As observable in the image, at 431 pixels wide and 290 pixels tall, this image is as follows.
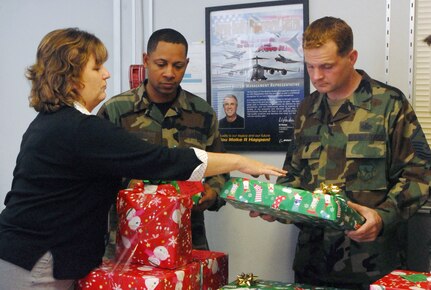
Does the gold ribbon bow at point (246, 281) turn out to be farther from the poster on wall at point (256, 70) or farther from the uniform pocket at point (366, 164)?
the poster on wall at point (256, 70)

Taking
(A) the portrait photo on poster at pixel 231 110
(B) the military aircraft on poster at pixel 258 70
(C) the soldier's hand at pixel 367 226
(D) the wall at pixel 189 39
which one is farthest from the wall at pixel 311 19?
(C) the soldier's hand at pixel 367 226

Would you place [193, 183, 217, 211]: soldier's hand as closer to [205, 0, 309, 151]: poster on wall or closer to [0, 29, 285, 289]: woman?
[0, 29, 285, 289]: woman

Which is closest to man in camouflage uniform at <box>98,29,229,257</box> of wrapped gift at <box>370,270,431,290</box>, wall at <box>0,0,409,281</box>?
wall at <box>0,0,409,281</box>

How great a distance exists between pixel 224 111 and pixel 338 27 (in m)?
0.88

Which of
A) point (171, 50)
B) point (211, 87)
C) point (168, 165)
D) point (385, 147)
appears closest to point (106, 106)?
point (171, 50)

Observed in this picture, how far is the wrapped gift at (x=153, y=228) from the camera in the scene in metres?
1.64

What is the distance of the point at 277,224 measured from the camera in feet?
8.92

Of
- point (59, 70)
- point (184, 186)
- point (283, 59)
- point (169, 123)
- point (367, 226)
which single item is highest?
point (283, 59)

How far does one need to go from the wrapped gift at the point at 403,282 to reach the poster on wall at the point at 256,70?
3.91 ft

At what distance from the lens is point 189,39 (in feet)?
9.45

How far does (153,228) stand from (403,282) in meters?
0.68

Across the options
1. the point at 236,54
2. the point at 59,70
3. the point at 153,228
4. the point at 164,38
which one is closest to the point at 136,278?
the point at 153,228

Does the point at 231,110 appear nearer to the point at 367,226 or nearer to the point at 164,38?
the point at 164,38

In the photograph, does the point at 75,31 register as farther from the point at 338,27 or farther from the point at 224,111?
the point at 224,111
